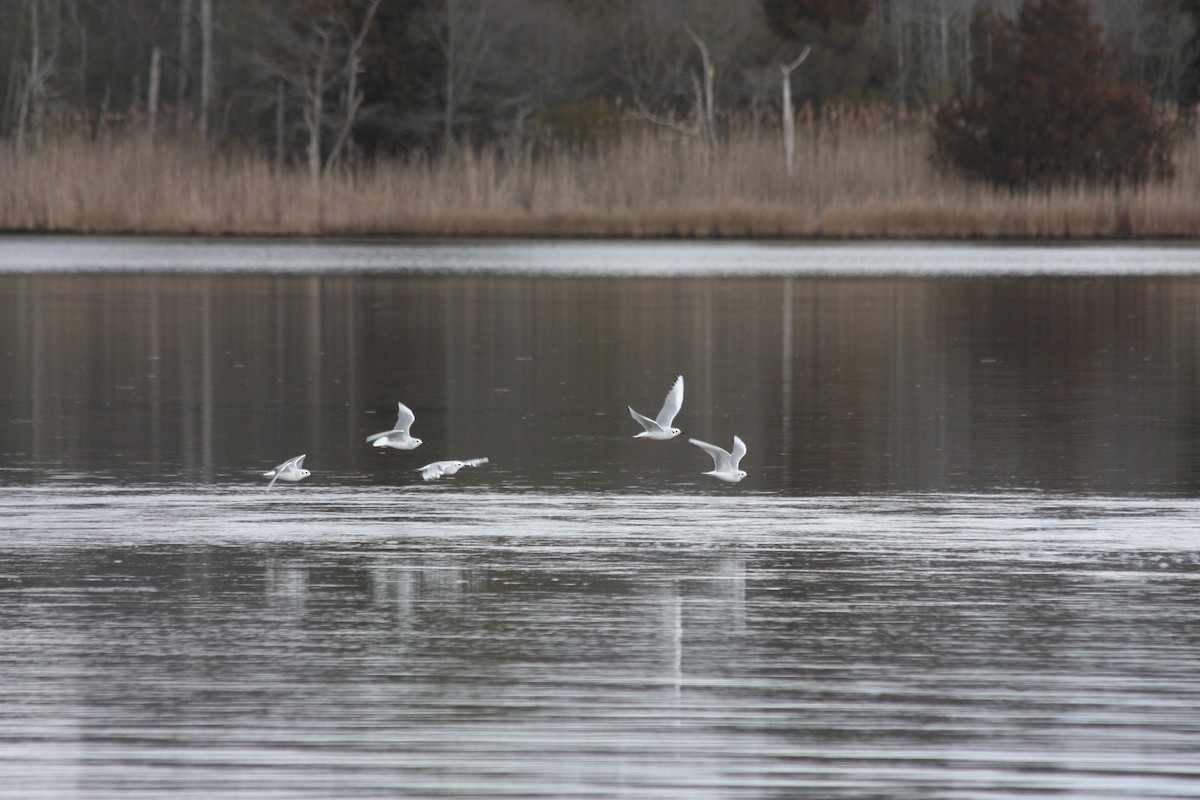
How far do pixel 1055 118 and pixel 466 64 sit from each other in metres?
12.9

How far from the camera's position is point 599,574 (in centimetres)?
623

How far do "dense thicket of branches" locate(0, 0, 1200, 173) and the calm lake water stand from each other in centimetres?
2287

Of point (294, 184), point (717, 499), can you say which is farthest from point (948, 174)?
point (717, 499)

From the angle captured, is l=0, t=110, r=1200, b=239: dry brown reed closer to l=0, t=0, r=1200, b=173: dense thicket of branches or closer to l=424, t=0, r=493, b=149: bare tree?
l=0, t=0, r=1200, b=173: dense thicket of branches

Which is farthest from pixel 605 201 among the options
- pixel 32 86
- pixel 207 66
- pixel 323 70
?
pixel 32 86

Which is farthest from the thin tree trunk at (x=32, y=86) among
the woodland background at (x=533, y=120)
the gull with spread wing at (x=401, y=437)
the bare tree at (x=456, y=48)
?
the gull with spread wing at (x=401, y=437)

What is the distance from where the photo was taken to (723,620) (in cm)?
561

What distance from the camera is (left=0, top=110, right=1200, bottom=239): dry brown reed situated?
103 feet

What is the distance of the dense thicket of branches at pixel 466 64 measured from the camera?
41.1m

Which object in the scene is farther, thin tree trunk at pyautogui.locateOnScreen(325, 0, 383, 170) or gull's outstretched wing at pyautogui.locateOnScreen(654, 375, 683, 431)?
thin tree trunk at pyautogui.locateOnScreen(325, 0, 383, 170)

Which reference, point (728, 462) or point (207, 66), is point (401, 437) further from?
point (207, 66)

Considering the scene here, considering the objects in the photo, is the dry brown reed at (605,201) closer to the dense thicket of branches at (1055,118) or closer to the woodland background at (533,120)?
the woodland background at (533,120)

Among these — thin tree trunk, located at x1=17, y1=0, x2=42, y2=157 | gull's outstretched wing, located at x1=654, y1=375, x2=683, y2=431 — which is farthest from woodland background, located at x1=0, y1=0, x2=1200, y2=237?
gull's outstretched wing, located at x1=654, y1=375, x2=683, y2=431

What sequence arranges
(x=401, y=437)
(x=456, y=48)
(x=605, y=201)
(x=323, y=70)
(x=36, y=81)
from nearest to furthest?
(x=401, y=437)
(x=605, y=201)
(x=323, y=70)
(x=456, y=48)
(x=36, y=81)
